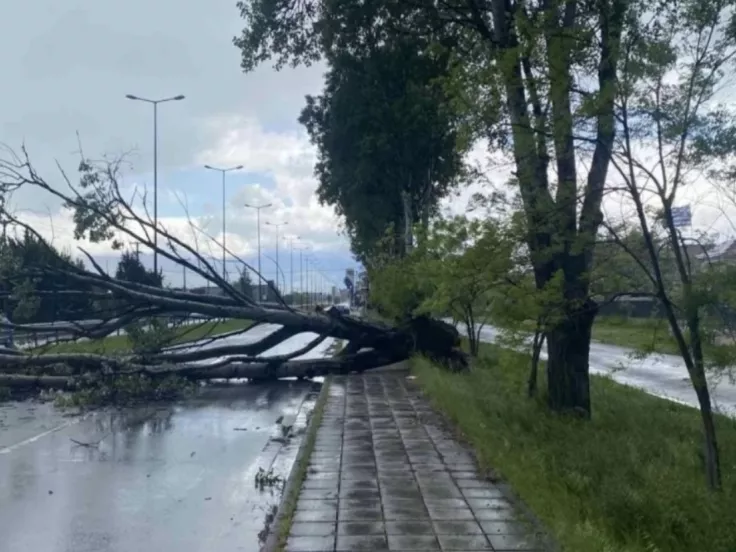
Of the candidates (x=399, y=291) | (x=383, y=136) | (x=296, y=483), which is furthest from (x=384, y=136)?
(x=296, y=483)

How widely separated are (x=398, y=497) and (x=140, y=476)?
3.64 meters

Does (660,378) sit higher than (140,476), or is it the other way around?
(660,378)

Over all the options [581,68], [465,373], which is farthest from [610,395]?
[581,68]

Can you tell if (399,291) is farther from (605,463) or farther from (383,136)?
(605,463)

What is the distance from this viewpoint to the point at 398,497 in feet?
26.4

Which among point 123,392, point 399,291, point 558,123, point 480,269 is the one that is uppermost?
point 558,123

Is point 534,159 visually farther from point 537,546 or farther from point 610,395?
point 610,395

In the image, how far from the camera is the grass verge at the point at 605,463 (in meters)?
6.73

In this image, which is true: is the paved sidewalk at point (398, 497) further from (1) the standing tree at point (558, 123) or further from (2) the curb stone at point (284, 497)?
(1) the standing tree at point (558, 123)

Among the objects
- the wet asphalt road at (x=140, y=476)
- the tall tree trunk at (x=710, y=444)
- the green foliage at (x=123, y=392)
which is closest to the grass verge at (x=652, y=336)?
the tall tree trunk at (x=710, y=444)

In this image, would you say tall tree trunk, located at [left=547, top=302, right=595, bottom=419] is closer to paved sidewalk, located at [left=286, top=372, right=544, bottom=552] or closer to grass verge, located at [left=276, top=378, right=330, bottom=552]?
paved sidewalk, located at [left=286, top=372, right=544, bottom=552]

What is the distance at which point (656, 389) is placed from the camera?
18.3m

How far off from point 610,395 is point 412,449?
17.5ft

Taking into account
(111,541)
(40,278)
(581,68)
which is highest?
(581,68)
